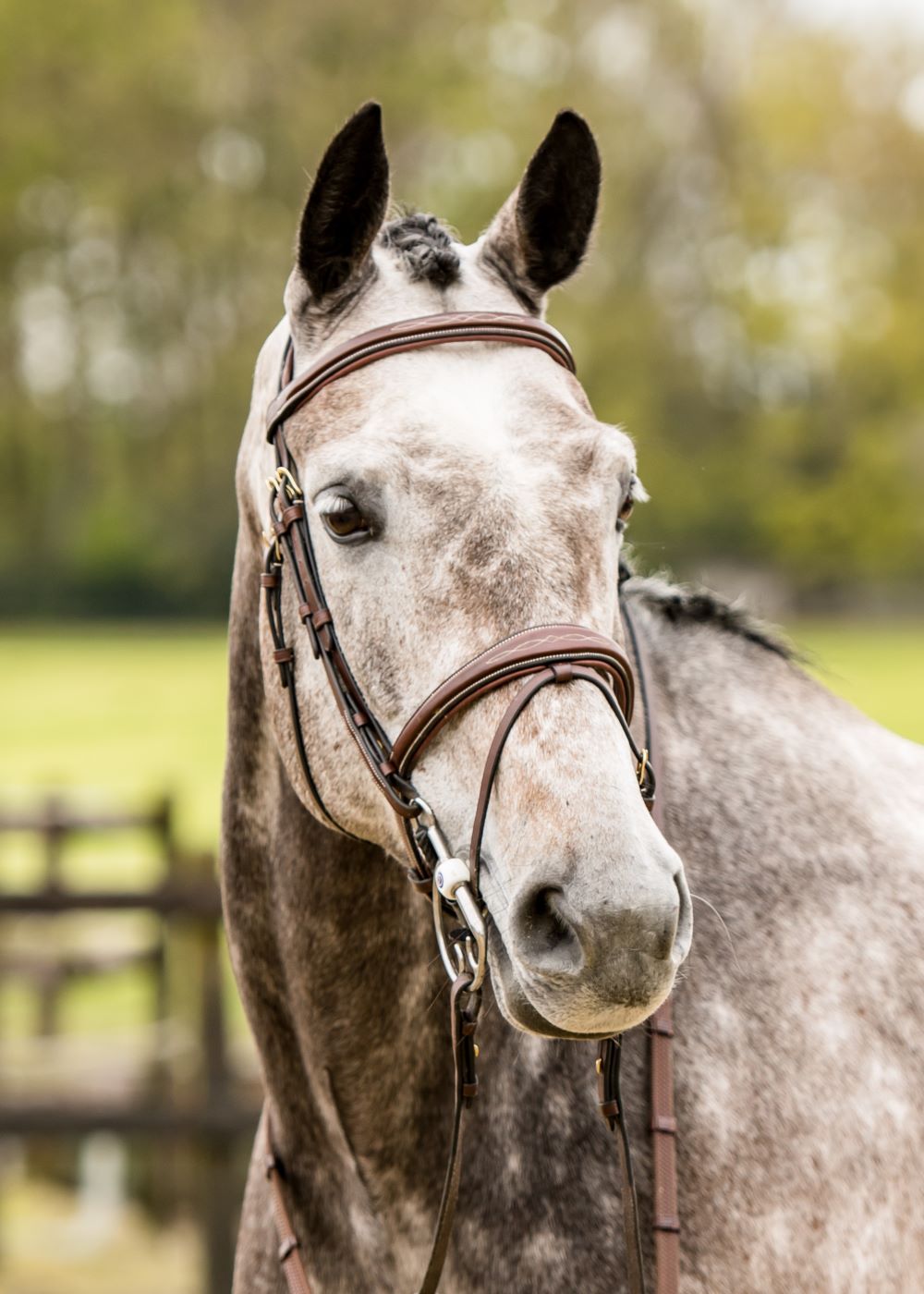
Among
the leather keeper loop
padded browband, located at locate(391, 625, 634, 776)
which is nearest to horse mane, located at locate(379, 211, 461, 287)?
padded browband, located at locate(391, 625, 634, 776)

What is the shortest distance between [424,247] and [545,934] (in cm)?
141

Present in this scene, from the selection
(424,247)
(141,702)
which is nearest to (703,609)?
(424,247)

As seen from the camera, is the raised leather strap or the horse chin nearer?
the horse chin

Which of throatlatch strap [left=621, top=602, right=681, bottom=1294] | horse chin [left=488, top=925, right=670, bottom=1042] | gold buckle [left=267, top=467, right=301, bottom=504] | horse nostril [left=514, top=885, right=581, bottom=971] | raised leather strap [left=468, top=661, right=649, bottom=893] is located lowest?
throatlatch strap [left=621, top=602, right=681, bottom=1294]

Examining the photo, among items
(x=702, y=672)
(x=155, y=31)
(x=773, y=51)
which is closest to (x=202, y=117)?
(x=155, y=31)

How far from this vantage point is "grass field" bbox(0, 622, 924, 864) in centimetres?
2030

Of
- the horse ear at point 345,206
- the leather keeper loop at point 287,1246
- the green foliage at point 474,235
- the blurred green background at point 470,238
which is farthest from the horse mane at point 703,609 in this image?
the green foliage at point 474,235

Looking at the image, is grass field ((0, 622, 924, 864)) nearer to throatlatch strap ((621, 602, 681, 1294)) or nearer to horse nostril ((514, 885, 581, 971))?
throatlatch strap ((621, 602, 681, 1294))

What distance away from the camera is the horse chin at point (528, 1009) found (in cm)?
203

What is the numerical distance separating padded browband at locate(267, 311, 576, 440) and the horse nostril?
42.6 inches

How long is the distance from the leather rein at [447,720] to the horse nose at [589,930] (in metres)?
0.14

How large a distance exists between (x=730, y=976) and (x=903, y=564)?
4448 cm

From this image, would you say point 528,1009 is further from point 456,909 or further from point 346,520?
point 346,520

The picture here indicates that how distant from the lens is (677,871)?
2033 millimetres
